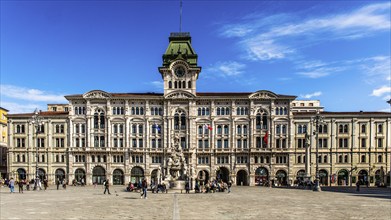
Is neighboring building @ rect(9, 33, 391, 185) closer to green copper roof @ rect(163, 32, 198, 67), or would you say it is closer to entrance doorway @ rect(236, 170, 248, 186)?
entrance doorway @ rect(236, 170, 248, 186)

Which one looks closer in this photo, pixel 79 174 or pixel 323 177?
pixel 79 174

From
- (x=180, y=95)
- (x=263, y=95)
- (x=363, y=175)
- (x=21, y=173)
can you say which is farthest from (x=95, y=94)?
(x=363, y=175)

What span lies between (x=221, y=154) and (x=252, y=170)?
7.22 metres

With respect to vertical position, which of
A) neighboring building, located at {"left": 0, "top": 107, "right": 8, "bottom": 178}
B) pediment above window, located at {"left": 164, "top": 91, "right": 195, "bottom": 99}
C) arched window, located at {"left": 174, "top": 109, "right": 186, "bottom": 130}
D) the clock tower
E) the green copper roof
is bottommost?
neighboring building, located at {"left": 0, "top": 107, "right": 8, "bottom": 178}

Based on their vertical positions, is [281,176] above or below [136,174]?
below

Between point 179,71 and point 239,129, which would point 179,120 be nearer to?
point 179,71

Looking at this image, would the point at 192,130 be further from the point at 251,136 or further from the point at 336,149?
the point at 336,149

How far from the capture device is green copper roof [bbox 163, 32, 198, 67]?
72925 mm

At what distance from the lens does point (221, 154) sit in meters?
69.4

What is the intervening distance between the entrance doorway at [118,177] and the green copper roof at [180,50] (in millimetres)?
25051

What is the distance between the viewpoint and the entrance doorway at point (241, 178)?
70.4 meters

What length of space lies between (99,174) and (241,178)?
3010 centimetres

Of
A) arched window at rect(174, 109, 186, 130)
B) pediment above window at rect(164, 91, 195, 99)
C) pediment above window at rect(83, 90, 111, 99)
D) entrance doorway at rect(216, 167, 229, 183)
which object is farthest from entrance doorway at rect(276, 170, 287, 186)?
pediment above window at rect(83, 90, 111, 99)

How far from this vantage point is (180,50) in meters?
74.4
